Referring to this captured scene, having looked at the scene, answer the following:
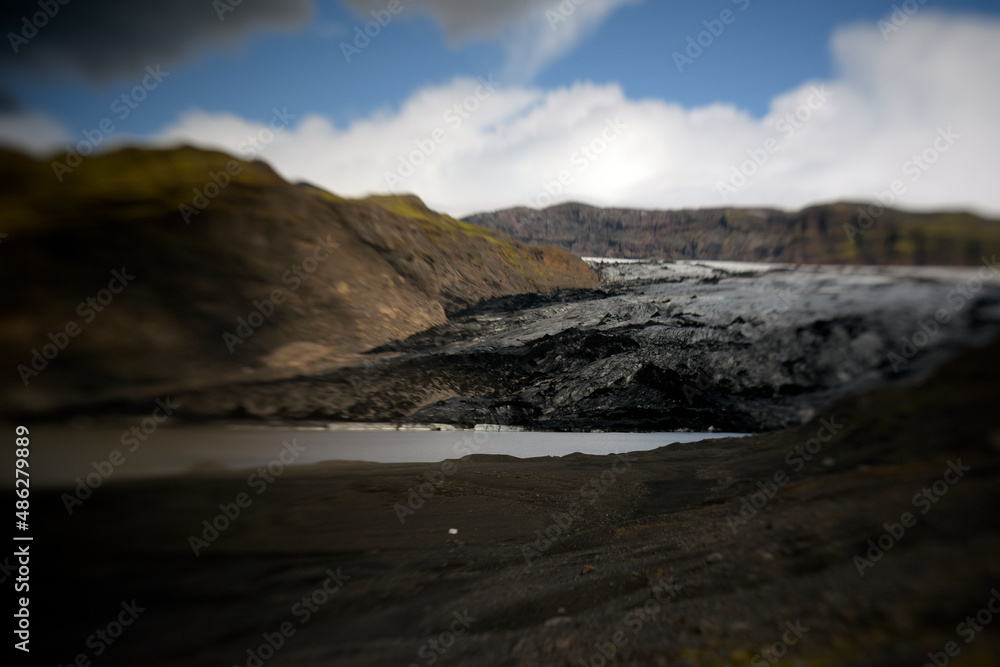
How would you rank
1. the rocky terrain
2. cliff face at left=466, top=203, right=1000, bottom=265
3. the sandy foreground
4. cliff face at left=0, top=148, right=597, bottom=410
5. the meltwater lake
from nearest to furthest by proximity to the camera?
the sandy foreground, the rocky terrain, cliff face at left=466, top=203, right=1000, bottom=265, cliff face at left=0, top=148, right=597, bottom=410, the meltwater lake

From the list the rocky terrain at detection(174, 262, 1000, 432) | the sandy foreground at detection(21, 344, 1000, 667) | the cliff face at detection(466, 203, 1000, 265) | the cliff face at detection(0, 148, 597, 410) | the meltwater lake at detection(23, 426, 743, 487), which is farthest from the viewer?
the meltwater lake at detection(23, 426, 743, 487)

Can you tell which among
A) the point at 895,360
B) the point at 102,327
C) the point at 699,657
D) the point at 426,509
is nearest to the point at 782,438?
the point at 895,360

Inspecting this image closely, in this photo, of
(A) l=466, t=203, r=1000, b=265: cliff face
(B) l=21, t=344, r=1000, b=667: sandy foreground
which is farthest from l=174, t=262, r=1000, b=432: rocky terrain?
(B) l=21, t=344, r=1000, b=667: sandy foreground

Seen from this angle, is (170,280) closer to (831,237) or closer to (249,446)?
(249,446)

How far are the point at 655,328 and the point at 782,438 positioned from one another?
61.0 inches

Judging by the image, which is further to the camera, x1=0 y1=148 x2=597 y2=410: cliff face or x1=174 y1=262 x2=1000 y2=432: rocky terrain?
x1=0 y1=148 x2=597 y2=410: cliff face

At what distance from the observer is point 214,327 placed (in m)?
3.92

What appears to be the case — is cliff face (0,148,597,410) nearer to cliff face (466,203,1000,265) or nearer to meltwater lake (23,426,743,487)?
meltwater lake (23,426,743,487)

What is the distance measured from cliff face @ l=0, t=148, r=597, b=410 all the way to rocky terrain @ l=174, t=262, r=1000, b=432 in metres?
0.40

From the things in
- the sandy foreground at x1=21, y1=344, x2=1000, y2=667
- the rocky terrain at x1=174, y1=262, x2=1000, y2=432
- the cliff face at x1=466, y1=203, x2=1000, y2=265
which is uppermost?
the cliff face at x1=466, y1=203, x2=1000, y2=265

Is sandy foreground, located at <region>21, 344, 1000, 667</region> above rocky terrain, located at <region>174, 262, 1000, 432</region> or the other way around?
the other way around

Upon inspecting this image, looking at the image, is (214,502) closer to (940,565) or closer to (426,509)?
(426,509)

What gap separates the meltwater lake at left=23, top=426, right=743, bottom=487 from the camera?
13.1ft

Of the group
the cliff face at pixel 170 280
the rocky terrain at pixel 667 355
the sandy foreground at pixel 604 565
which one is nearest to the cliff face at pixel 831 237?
the rocky terrain at pixel 667 355
